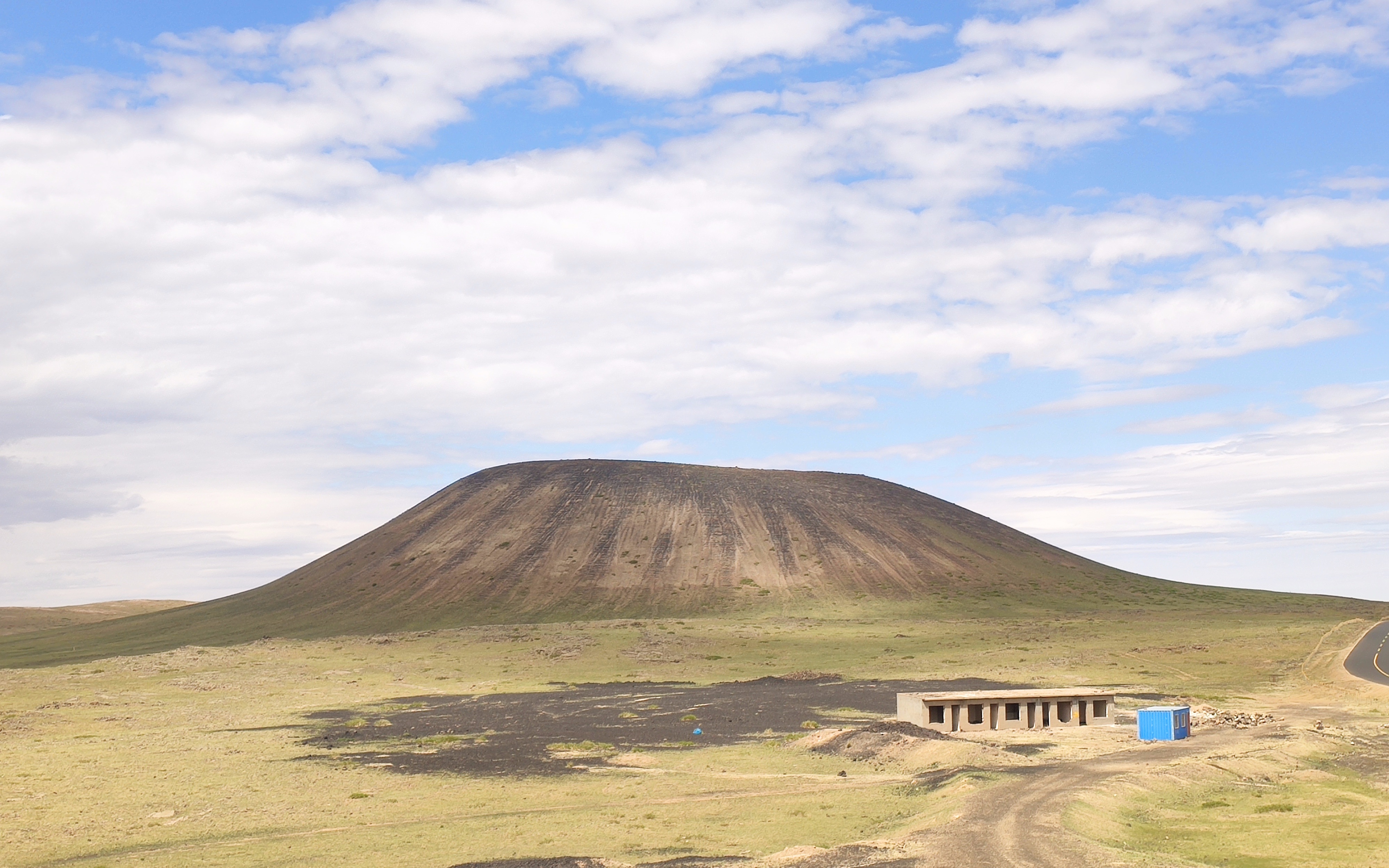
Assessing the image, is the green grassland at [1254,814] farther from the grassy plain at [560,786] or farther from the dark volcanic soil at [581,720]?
the dark volcanic soil at [581,720]

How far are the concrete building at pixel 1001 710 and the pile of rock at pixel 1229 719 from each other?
463 cm

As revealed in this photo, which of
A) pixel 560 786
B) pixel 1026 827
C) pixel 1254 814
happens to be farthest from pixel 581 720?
pixel 1254 814

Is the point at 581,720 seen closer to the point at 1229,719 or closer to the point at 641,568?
the point at 1229,719

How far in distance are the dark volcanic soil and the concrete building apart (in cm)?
539

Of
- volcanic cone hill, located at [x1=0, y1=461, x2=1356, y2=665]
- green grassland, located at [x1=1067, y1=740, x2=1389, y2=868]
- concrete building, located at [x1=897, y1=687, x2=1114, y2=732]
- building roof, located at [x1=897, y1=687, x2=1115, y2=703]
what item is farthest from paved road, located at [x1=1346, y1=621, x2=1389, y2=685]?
volcanic cone hill, located at [x1=0, y1=461, x2=1356, y2=665]

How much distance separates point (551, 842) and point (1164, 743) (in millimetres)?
31064

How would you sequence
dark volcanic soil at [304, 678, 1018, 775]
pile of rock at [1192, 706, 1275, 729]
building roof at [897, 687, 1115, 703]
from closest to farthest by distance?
dark volcanic soil at [304, 678, 1018, 775] → building roof at [897, 687, 1115, 703] → pile of rock at [1192, 706, 1275, 729]

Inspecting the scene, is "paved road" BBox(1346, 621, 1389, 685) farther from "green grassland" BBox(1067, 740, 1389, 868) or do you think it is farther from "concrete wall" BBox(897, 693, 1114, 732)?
"green grassland" BBox(1067, 740, 1389, 868)

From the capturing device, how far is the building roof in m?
55.2

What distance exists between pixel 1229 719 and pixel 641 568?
10851 centimetres

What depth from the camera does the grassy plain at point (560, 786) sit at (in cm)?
3369

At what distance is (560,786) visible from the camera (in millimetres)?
44094

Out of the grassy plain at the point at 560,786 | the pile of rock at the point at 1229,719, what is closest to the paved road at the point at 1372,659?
the grassy plain at the point at 560,786

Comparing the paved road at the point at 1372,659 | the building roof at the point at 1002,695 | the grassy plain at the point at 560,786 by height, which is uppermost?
the paved road at the point at 1372,659
